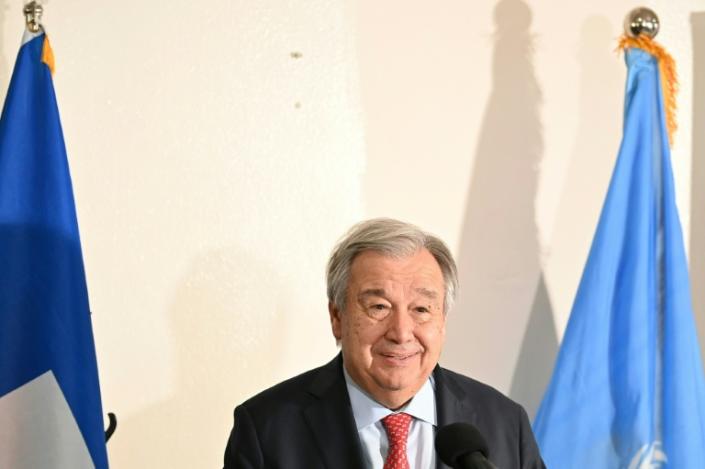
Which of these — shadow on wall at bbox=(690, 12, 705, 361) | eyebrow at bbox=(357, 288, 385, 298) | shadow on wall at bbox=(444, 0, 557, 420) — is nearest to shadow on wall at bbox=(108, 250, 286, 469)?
shadow on wall at bbox=(444, 0, 557, 420)

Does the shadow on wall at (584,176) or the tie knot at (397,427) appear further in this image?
the shadow on wall at (584,176)

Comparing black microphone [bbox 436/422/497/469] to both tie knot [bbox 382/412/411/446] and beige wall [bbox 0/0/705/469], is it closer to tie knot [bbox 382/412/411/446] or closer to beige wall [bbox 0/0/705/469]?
tie knot [bbox 382/412/411/446]

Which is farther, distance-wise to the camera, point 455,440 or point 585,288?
point 585,288

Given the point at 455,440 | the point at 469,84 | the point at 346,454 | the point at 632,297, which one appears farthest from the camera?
the point at 469,84

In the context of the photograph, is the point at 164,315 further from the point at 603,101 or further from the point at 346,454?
the point at 603,101

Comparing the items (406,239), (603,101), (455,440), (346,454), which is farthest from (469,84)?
(455,440)

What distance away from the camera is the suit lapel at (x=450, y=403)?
223 centimetres

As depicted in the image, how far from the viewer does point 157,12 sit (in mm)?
3031

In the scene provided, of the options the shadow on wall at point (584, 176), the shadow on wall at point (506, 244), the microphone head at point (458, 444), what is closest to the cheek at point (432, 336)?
the microphone head at point (458, 444)

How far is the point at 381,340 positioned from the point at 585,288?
1.05 meters

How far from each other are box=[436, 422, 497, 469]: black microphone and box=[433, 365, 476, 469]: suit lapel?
1.57ft

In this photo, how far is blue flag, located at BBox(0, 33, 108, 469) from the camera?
262cm

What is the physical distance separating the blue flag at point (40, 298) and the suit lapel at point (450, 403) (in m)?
0.96

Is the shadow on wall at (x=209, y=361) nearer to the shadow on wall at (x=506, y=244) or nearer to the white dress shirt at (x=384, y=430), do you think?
the shadow on wall at (x=506, y=244)
